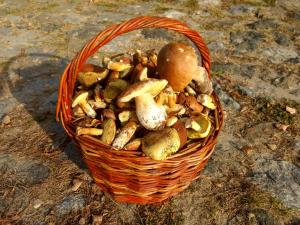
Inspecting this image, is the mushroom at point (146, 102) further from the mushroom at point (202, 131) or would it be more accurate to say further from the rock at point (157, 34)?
the rock at point (157, 34)

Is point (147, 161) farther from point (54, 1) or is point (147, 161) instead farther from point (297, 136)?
point (54, 1)

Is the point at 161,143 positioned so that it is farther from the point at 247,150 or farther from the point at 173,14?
the point at 173,14

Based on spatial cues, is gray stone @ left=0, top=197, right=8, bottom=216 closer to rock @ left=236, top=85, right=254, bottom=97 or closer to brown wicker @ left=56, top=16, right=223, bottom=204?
brown wicker @ left=56, top=16, right=223, bottom=204

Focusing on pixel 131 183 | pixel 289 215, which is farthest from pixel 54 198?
pixel 289 215

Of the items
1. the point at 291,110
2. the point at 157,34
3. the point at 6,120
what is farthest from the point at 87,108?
the point at 157,34

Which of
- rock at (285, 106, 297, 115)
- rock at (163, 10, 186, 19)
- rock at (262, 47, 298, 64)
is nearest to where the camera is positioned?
rock at (285, 106, 297, 115)

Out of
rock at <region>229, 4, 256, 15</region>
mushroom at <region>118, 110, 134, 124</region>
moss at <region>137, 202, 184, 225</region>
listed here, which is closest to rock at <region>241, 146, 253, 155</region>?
moss at <region>137, 202, 184, 225</region>

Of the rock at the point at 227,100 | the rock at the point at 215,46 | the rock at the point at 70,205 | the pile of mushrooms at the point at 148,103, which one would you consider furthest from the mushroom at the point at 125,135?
the rock at the point at 215,46
